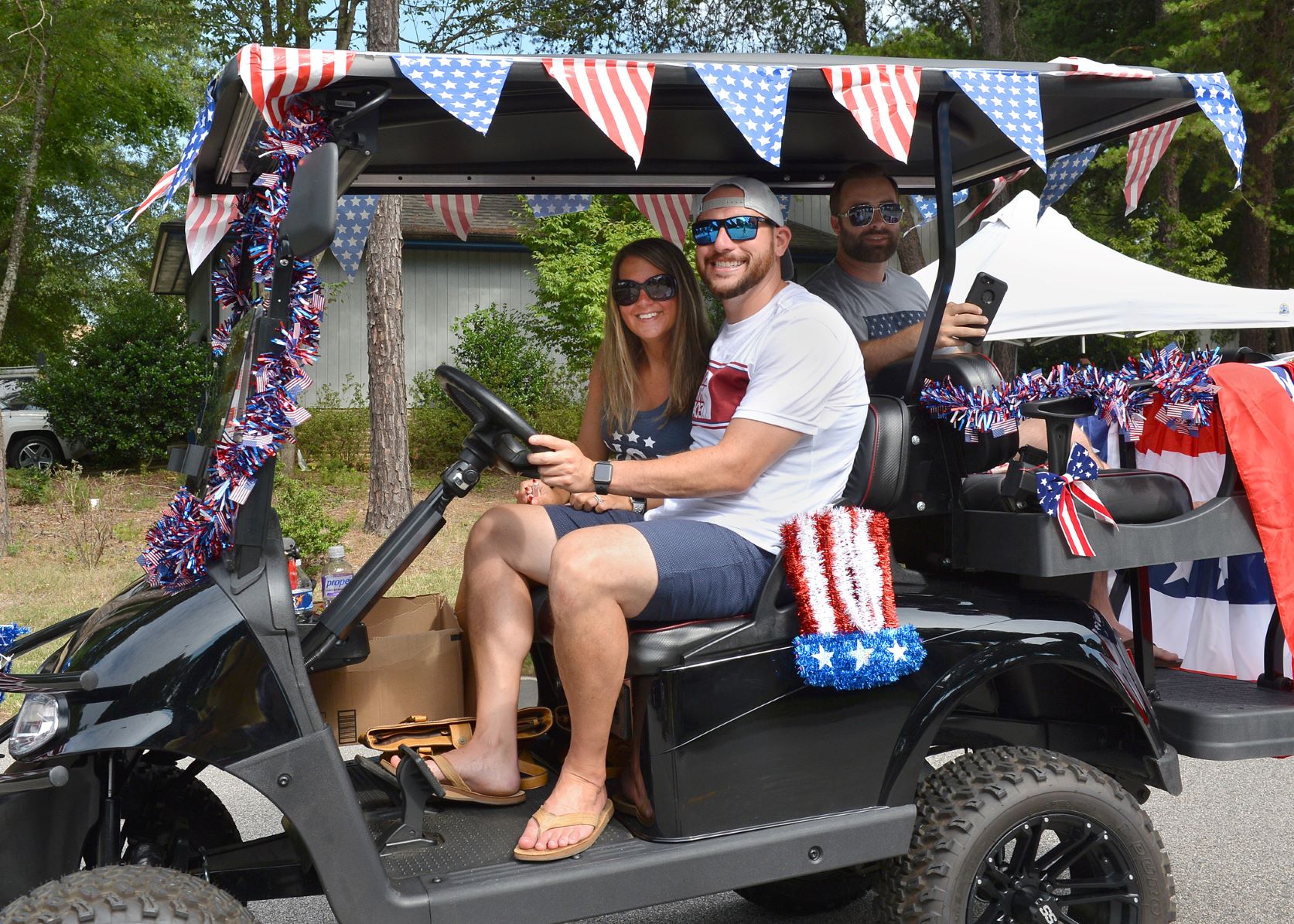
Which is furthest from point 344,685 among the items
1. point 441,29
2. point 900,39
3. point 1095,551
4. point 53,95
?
point 900,39

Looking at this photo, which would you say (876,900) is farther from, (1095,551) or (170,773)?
(170,773)

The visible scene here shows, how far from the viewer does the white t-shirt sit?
2596mm

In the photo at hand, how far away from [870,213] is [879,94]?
0.94 metres

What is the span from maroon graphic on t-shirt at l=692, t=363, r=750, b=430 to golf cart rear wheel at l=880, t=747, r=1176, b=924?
101 cm

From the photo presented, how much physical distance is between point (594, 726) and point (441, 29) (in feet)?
37.7

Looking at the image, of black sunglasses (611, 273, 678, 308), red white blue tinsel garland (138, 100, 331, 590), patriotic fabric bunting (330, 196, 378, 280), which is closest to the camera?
red white blue tinsel garland (138, 100, 331, 590)

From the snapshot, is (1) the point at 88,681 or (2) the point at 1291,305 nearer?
(1) the point at 88,681

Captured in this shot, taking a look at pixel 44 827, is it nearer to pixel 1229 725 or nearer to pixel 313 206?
pixel 313 206

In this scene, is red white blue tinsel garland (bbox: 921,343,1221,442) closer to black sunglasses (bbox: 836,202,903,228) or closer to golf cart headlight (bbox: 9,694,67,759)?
black sunglasses (bbox: 836,202,903,228)

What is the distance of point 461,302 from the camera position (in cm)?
1702

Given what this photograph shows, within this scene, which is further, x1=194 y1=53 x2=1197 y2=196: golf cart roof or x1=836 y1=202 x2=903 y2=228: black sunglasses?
x1=836 y1=202 x2=903 y2=228: black sunglasses

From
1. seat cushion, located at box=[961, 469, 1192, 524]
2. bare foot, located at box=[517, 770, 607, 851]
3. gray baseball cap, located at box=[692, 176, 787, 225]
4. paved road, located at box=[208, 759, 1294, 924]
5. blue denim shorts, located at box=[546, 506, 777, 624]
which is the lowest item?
paved road, located at box=[208, 759, 1294, 924]

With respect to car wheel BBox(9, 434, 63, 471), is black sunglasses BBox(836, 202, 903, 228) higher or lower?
higher

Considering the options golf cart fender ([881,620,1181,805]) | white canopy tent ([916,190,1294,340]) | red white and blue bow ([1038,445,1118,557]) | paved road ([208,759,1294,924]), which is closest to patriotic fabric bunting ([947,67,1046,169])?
red white and blue bow ([1038,445,1118,557])
